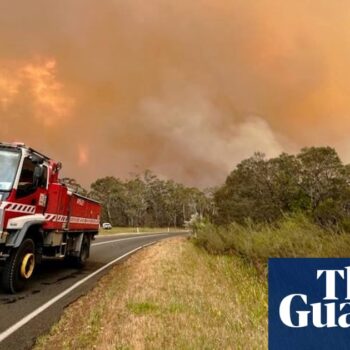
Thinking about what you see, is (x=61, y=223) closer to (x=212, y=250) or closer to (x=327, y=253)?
(x=327, y=253)

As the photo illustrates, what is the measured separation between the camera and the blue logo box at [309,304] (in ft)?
9.78

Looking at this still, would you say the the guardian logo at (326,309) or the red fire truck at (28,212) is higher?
the red fire truck at (28,212)

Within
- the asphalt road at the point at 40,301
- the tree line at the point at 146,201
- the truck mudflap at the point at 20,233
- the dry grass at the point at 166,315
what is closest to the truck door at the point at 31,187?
the truck mudflap at the point at 20,233

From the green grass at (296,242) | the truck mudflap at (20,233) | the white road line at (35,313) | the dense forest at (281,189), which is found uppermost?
the dense forest at (281,189)

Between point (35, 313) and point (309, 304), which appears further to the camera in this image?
point (35, 313)

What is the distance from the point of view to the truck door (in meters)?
9.71

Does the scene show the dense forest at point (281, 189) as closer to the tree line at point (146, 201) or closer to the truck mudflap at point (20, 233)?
the truck mudflap at point (20, 233)

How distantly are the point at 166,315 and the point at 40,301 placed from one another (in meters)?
2.85

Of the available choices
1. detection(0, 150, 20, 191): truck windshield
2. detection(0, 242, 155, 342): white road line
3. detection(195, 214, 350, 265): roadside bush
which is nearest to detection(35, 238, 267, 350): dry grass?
detection(0, 242, 155, 342): white road line

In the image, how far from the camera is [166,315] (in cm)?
753

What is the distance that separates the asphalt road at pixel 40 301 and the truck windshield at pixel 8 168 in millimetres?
2293

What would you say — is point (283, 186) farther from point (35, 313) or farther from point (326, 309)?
point (326, 309)

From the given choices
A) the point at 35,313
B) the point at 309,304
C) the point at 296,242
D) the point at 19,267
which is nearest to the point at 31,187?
the point at 19,267

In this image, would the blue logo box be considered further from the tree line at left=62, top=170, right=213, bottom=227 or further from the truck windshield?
the tree line at left=62, top=170, right=213, bottom=227
